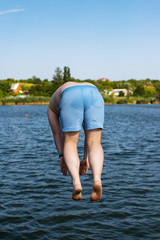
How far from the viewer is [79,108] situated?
3650mm

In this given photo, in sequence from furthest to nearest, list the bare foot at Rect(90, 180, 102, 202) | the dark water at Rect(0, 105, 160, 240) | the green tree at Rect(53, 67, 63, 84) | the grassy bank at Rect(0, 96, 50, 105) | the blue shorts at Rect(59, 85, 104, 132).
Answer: the green tree at Rect(53, 67, 63, 84), the grassy bank at Rect(0, 96, 50, 105), the dark water at Rect(0, 105, 160, 240), the bare foot at Rect(90, 180, 102, 202), the blue shorts at Rect(59, 85, 104, 132)

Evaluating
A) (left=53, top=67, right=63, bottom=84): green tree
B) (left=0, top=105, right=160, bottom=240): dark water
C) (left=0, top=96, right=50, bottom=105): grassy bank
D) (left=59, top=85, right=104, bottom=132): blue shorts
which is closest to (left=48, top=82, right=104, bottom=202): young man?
(left=59, top=85, right=104, bottom=132): blue shorts

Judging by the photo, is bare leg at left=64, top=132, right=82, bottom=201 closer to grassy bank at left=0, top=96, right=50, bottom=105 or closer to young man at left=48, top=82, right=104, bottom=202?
young man at left=48, top=82, right=104, bottom=202

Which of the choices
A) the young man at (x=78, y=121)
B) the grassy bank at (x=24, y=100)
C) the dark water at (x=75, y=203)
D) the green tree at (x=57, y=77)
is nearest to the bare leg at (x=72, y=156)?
the young man at (x=78, y=121)

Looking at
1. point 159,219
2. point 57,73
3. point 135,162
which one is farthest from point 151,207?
point 57,73

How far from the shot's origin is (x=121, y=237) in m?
7.66

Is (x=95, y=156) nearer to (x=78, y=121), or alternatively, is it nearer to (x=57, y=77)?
(x=78, y=121)

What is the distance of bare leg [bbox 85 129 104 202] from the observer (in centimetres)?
386

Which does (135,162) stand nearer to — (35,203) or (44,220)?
(35,203)

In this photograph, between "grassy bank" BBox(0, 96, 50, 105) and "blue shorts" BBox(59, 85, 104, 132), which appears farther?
"grassy bank" BBox(0, 96, 50, 105)

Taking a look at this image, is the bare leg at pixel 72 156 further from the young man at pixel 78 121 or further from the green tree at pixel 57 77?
the green tree at pixel 57 77

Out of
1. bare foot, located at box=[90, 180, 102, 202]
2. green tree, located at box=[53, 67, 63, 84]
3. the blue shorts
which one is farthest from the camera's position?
green tree, located at box=[53, 67, 63, 84]

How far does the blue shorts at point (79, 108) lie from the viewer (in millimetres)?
3633

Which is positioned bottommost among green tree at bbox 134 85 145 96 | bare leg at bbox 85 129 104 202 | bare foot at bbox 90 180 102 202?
bare foot at bbox 90 180 102 202
